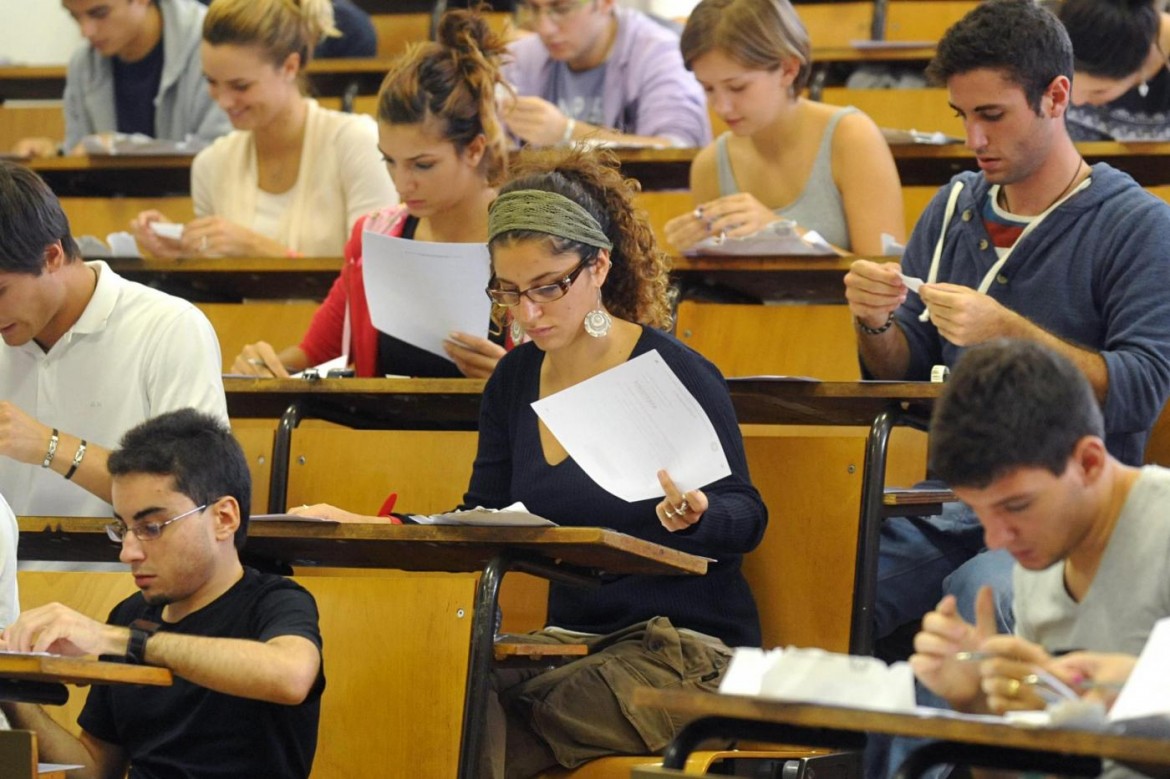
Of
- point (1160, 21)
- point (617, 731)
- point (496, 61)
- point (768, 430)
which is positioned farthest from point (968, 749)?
point (1160, 21)

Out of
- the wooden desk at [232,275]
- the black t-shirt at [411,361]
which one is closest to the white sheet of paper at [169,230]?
the wooden desk at [232,275]

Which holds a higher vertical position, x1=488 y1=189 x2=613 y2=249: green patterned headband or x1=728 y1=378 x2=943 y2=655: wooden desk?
x1=488 y1=189 x2=613 y2=249: green patterned headband

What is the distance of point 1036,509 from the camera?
1.71 m

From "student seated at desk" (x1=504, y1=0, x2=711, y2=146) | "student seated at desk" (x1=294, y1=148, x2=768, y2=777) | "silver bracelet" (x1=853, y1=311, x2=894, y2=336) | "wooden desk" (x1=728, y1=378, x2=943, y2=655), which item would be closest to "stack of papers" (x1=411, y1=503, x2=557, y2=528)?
"student seated at desk" (x1=294, y1=148, x2=768, y2=777)

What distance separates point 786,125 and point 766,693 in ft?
7.70

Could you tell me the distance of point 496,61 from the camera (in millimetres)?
3531

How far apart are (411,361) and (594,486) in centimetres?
80

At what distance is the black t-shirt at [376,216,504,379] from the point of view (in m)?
3.36

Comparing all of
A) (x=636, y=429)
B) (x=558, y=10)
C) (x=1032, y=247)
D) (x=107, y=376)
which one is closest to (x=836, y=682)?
(x=636, y=429)

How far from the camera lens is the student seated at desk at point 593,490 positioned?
2494 millimetres

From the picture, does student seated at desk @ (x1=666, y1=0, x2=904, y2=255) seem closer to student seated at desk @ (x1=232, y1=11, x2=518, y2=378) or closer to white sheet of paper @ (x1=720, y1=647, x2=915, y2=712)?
student seated at desk @ (x1=232, y1=11, x2=518, y2=378)

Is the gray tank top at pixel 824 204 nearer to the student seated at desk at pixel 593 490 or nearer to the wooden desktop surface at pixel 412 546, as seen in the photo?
the student seated at desk at pixel 593 490

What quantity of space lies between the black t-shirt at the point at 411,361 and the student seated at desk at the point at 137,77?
1826mm

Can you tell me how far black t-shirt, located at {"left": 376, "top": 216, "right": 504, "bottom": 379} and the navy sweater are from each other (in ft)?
1.75
